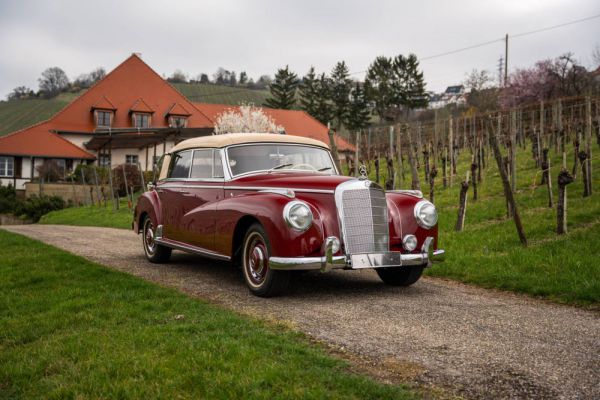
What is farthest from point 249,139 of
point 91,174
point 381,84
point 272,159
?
point 381,84

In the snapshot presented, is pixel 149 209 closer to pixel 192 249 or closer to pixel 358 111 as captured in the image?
pixel 192 249

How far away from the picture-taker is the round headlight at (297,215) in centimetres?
554

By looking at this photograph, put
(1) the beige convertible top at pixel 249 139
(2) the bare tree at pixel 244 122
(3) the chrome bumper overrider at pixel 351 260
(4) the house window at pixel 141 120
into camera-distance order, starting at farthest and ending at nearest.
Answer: (2) the bare tree at pixel 244 122 → (4) the house window at pixel 141 120 → (1) the beige convertible top at pixel 249 139 → (3) the chrome bumper overrider at pixel 351 260

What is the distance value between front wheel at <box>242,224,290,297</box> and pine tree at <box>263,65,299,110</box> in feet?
206

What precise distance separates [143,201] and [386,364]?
6.44 metres

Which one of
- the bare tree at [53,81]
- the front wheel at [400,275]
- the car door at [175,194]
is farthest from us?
the bare tree at [53,81]

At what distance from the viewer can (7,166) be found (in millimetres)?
39625

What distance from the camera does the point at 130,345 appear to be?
13.3ft

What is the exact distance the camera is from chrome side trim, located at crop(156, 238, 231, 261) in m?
6.61

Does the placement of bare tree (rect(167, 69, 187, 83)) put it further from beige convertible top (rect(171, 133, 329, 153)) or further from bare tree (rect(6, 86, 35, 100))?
beige convertible top (rect(171, 133, 329, 153))

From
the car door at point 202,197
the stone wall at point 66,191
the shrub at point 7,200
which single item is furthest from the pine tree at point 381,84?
the car door at point 202,197

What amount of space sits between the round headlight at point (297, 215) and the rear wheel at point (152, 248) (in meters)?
3.74

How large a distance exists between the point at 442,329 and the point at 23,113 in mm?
79168

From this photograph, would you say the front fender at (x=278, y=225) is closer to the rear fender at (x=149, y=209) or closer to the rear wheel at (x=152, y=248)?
the rear fender at (x=149, y=209)
